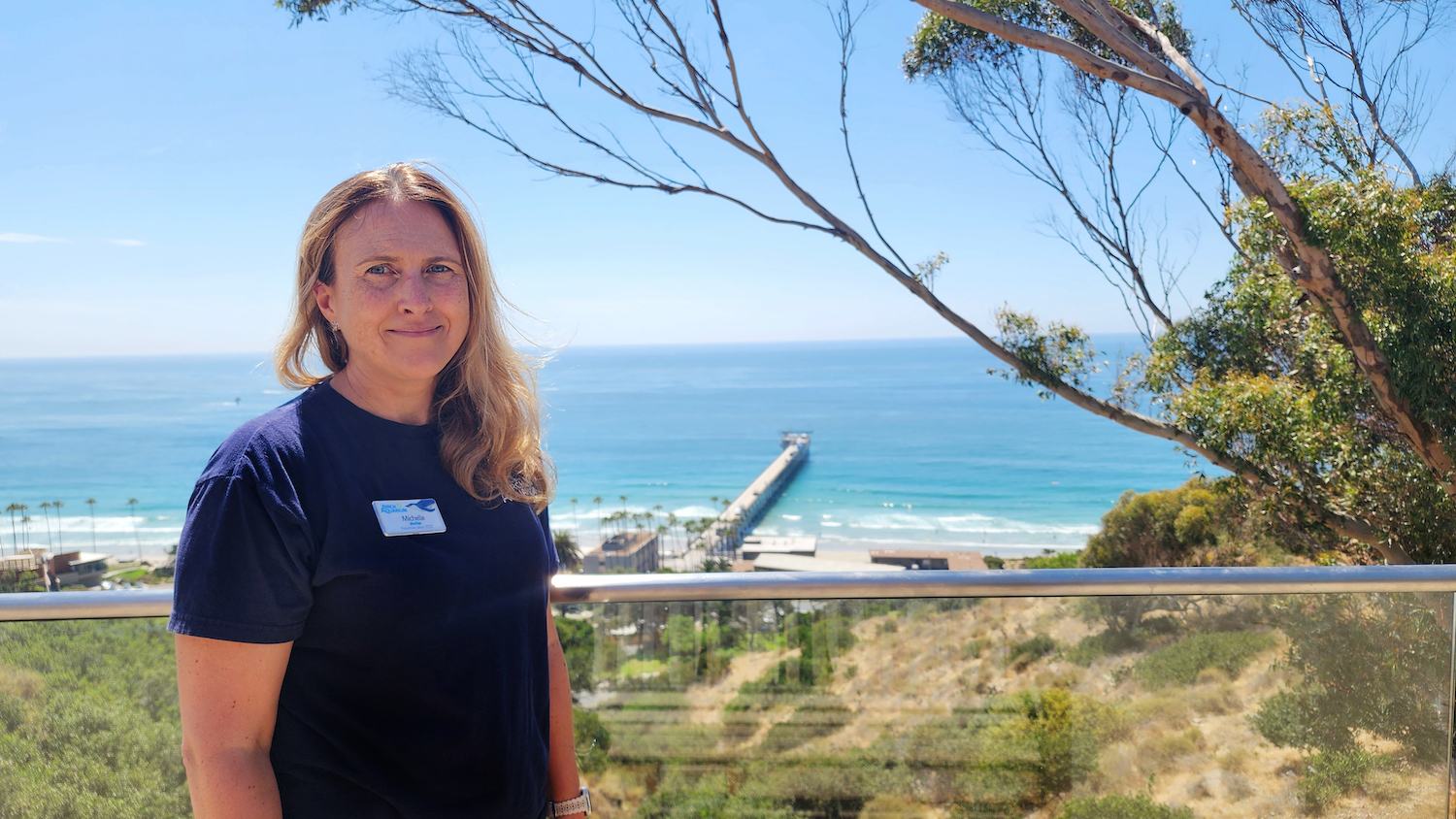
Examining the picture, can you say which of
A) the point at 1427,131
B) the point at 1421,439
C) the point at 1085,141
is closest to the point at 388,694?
the point at 1421,439

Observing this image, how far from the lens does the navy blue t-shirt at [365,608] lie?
2.77 ft

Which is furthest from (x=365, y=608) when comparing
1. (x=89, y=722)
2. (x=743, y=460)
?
(x=743, y=460)

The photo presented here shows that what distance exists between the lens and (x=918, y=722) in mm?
1904

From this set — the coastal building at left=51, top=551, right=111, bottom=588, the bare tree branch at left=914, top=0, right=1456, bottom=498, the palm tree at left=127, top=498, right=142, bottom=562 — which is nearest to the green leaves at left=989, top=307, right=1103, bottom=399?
the bare tree branch at left=914, top=0, right=1456, bottom=498

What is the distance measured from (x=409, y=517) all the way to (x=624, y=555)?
30240mm

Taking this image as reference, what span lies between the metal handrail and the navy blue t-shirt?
0.55m

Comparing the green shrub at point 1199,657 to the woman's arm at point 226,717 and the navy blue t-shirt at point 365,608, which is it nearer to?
the navy blue t-shirt at point 365,608

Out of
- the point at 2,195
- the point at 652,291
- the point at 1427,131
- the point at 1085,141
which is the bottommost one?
the point at 1427,131

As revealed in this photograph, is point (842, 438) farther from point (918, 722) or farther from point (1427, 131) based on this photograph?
point (918, 722)

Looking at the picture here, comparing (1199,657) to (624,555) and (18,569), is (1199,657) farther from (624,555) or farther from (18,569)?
(624,555)

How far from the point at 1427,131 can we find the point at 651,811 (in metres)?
9.27

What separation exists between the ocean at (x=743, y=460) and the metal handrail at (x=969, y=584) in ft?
67.5

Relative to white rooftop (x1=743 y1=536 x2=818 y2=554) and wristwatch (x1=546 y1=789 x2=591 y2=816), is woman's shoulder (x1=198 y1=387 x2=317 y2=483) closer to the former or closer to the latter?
wristwatch (x1=546 y1=789 x2=591 y2=816)

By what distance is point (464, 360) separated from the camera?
49.6 inches
